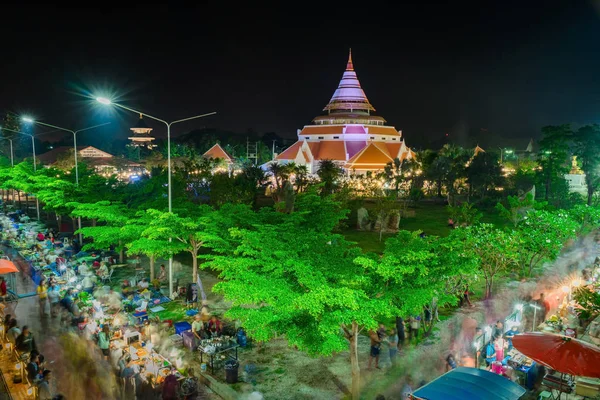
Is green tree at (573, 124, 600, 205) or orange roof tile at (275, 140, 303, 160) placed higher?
orange roof tile at (275, 140, 303, 160)

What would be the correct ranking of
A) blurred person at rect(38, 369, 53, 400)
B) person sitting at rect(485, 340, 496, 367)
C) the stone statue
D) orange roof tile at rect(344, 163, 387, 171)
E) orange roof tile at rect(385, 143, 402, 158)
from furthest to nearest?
orange roof tile at rect(385, 143, 402, 158) → orange roof tile at rect(344, 163, 387, 171) → the stone statue → person sitting at rect(485, 340, 496, 367) → blurred person at rect(38, 369, 53, 400)

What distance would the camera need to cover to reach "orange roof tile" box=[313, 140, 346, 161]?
6572 centimetres

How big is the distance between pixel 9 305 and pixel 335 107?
6533cm

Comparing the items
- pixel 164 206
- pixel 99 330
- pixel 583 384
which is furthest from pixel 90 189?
pixel 583 384

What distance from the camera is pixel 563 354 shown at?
9.55m

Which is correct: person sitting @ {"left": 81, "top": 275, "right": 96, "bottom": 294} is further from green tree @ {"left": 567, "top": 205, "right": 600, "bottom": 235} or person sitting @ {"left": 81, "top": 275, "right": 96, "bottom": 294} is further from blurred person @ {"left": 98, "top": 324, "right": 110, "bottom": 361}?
green tree @ {"left": 567, "top": 205, "right": 600, "bottom": 235}

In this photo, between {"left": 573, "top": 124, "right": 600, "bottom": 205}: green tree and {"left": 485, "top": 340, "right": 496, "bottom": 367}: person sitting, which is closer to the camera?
{"left": 485, "top": 340, "right": 496, "bottom": 367}: person sitting

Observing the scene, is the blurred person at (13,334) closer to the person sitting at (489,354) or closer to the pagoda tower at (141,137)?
the person sitting at (489,354)

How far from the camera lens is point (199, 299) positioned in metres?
17.2

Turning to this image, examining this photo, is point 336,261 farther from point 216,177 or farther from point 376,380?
point 216,177

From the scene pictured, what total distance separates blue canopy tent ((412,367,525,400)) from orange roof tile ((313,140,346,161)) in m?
56.4

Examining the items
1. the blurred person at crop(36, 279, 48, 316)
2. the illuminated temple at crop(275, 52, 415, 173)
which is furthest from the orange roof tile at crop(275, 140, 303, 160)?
the blurred person at crop(36, 279, 48, 316)

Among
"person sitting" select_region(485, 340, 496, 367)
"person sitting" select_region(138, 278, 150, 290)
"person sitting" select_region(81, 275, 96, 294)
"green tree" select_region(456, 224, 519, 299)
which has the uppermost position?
"green tree" select_region(456, 224, 519, 299)

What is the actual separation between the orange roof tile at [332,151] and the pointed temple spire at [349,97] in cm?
969
